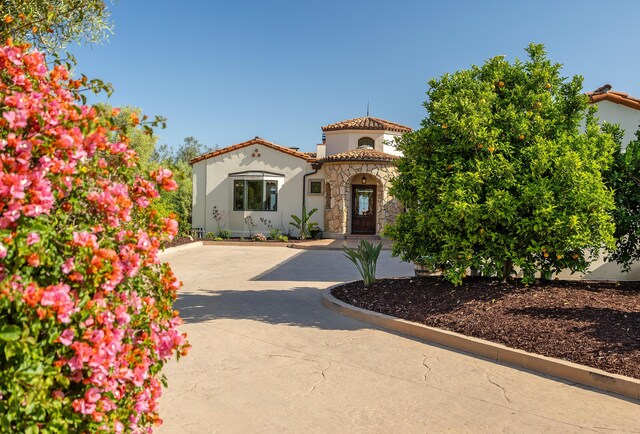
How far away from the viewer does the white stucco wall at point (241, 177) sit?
2578cm

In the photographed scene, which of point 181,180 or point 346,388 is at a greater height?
point 181,180

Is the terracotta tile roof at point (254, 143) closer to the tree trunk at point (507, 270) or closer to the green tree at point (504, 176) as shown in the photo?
the green tree at point (504, 176)

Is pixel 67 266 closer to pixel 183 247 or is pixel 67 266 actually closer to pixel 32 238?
pixel 32 238

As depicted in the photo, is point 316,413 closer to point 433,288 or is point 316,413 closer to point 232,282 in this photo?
point 433,288

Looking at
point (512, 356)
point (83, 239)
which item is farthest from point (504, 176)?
point (83, 239)

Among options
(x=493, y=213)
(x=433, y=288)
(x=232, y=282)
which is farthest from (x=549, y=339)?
(x=232, y=282)

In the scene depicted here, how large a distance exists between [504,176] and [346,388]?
4453 millimetres

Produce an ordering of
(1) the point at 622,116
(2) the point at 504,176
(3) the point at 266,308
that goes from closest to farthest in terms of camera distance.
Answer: (2) the point at 504,176, (3) the point at 266,308, (1) the point at 622,116

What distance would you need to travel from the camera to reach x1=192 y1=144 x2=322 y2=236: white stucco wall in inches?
1015

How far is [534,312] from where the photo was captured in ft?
21.6

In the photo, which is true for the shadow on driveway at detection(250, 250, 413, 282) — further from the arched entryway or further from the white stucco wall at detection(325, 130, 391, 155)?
the white stucco wall at detection(325, 130, 391, 155)

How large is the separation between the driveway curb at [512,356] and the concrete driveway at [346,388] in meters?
0.15

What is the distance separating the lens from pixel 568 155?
7273mm

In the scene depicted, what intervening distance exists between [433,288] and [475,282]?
764 millimetres
